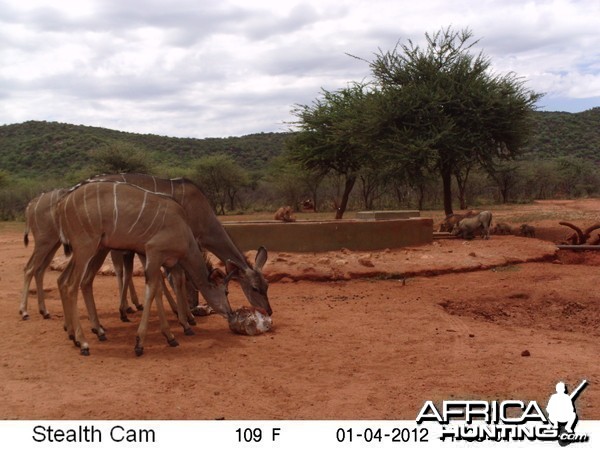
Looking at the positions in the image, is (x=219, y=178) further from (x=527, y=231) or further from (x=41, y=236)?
(x=41, y=236)

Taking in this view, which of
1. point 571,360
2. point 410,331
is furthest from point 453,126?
point 571,360

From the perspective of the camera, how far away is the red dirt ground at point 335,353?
5160 mm

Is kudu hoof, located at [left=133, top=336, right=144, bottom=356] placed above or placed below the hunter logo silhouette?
below

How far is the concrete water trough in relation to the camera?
13891 millimetres

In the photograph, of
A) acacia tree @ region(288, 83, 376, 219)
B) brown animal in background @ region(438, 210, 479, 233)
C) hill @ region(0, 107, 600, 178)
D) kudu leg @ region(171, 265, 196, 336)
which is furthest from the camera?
hill @ region(0, 107, 600, 178)

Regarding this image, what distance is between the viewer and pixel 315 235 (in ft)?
46.0

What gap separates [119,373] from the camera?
6145 millimetres

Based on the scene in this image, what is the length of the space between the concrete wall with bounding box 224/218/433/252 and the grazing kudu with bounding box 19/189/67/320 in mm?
4834

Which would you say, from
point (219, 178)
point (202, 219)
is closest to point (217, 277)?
point (202, 219)

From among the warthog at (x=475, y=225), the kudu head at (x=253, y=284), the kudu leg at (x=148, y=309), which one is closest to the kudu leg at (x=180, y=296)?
the kudu leg at (x=148, y=309)

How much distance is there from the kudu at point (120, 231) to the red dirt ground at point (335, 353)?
54 cm

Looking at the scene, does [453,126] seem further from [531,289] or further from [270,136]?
[270,136]

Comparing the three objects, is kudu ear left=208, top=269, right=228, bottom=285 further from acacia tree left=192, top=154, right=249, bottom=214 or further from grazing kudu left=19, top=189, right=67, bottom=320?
acacia tree left=192, top=154, right=249, bottom=214

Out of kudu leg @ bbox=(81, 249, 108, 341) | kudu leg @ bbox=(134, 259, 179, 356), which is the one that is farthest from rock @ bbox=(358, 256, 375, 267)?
kudu leg @ bbox=(81, 249, 108, 341)
